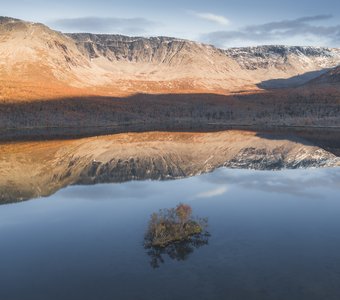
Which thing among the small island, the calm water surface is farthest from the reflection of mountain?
the small island

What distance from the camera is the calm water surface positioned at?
58.4ft

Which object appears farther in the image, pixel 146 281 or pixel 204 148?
pixel 204 148

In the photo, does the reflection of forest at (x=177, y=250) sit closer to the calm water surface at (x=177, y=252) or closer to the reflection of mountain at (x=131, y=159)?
the calm water surface at (x=177, y=252)

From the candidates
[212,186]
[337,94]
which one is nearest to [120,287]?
[212,186]

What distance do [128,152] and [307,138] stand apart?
122ft

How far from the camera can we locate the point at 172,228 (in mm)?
23734

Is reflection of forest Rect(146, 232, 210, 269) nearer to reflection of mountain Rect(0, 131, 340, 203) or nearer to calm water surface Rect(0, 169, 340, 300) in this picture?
calm water surface Rect(0, 169, 340, 300)

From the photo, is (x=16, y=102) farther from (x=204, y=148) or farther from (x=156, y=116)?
(x=204, y=148)

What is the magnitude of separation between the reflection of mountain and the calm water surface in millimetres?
5506

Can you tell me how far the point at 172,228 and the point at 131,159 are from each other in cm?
3077

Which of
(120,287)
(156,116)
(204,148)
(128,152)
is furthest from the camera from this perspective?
(156,116)

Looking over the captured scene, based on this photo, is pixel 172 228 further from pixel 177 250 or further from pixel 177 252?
pixel 177 252

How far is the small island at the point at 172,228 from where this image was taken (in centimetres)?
2288

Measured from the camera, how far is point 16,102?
109625 millimetres
